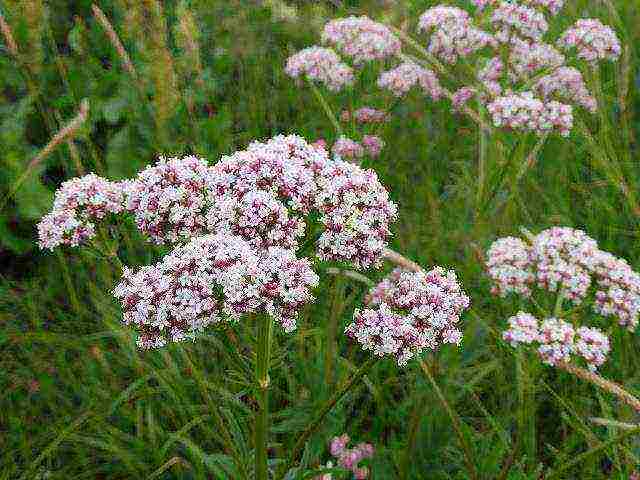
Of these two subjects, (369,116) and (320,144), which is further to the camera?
(369,116)

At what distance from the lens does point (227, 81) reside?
20.3ft

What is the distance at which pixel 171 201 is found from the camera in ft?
7.59

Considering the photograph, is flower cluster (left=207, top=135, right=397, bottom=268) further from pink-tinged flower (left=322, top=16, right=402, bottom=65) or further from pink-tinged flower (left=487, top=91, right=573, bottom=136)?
pink-tinged flower (left=322, top=16, right=402, bottom=65)

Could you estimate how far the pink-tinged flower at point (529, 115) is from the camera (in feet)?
12.7

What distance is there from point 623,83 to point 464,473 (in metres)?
2.63

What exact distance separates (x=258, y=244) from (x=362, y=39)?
2.87 m

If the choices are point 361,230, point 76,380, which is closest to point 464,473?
point 361,230

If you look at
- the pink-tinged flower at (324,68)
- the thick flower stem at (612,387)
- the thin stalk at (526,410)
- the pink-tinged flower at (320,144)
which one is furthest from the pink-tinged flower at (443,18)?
the thick flower stem at (612,387)

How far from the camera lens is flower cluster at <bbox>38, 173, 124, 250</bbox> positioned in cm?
245

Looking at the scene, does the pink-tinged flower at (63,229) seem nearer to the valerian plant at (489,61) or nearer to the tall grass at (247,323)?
the tall grass at (247,323)

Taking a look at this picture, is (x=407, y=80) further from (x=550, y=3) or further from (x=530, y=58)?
(x=550, y=3)

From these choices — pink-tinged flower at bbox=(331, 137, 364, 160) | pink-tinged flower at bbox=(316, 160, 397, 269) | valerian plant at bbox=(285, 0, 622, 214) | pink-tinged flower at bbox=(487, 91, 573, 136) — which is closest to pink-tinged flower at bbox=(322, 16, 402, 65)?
valerian plant at bbox=(285, 0, 622, 214)

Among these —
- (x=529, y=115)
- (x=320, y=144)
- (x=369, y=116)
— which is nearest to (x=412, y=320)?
(x=320, y=144)

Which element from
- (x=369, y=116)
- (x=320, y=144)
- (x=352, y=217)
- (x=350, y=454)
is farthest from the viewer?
(x=369, y=116)
